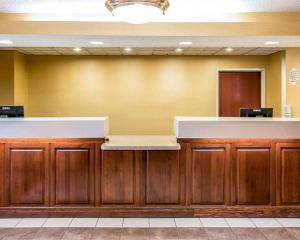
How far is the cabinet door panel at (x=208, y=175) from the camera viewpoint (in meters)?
4.16

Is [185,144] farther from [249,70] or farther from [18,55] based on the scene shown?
[18,55]

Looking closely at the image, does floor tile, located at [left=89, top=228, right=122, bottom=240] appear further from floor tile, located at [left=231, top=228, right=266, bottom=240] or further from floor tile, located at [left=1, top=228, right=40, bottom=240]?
floor tile, located at [left=231, top=228, right=266, bottom=240]

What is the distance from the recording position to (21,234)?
364 centimetres

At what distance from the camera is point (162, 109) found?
7.79 m

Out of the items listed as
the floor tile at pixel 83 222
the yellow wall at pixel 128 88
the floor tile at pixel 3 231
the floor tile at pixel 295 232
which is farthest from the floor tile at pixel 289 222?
the yellow wall at pixel 128 88

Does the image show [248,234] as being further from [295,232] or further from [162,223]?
[162,223]

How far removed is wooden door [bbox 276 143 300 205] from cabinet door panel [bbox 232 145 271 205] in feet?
0.43

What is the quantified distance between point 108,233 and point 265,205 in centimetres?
191

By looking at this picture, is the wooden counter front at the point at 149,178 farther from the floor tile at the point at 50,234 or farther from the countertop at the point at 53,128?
the floor tile at the point at 50,234

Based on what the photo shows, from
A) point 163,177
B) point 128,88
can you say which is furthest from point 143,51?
point 163,177

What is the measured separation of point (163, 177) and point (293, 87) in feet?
12.2

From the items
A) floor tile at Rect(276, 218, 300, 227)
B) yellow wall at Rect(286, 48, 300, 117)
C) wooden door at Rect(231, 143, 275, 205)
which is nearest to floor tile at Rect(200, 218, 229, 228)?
wooden door at Rect(231, 143, 275, 205)

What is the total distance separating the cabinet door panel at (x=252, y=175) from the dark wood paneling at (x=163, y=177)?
27.7 inches

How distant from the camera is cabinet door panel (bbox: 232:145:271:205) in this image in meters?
4.17
